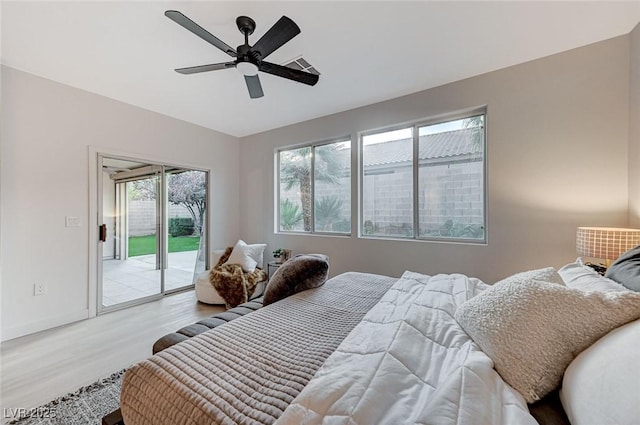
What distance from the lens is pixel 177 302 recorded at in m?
3.44

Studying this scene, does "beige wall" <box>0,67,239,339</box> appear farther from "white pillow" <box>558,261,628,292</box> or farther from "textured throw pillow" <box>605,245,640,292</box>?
"textured throw pillow" <box>605,245,640,292</box>

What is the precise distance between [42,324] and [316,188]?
3559mm

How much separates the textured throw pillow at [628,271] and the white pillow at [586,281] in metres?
0.03

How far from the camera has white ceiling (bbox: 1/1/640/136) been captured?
186 cm

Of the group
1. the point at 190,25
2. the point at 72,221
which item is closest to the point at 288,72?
the point at 190,25

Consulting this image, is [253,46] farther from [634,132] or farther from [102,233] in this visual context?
[634,132]

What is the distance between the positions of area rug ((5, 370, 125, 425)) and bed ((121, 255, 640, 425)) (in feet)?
3.39

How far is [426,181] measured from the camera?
3.10m

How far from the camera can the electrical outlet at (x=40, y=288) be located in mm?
2598

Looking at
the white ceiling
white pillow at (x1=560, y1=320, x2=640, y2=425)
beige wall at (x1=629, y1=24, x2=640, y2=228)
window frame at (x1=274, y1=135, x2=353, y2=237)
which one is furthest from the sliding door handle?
beige wall at (x1=629, y1=24, x2=640, y2=228)

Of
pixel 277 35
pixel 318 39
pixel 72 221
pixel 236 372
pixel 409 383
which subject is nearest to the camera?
pixel 409 383

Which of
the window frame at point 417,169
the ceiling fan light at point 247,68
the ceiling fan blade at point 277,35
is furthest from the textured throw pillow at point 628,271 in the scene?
the ceiling fan light at point 247,68

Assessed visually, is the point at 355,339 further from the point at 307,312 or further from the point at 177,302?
the point at 177,302

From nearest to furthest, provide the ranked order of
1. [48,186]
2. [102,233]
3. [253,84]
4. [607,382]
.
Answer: [607,382] < [253,84] < [48,186] < [102,233]
